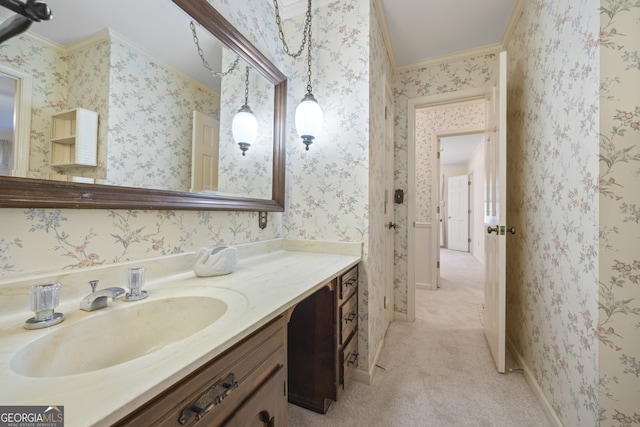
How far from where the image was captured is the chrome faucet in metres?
0.69

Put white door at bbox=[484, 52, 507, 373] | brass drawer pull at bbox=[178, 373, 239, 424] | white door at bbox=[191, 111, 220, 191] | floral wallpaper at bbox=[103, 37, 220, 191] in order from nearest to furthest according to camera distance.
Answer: brass drawer pull at bbox=[178, 373, 239, 424]
floral wallpaper at bbox=[103, 37, 220, 191]
white door at bbox=[191, 111, 220, 191]
white door at bbox=[484, 52, 507, 373]

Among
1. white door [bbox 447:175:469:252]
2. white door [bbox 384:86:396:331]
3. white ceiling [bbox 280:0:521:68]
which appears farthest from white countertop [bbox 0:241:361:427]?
white door [bbox 447:175:469:252]

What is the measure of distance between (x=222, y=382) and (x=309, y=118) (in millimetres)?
1350

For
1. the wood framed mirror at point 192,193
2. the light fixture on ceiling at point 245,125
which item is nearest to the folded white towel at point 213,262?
the wood framed mirror at point 192,193

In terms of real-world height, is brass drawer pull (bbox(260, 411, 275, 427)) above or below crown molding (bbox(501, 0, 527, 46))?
below

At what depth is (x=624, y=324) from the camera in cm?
94

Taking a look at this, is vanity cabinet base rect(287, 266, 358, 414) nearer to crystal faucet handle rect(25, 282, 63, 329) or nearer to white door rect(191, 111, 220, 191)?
white door rect(191, 111, 220, 191)

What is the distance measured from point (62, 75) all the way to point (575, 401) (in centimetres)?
222

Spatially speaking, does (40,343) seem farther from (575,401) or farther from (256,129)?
(575,401)

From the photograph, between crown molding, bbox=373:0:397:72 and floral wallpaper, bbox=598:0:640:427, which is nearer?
floral wallpaper, bbox=598:0:640:427

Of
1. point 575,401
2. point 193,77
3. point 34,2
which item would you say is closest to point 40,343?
point 34,2

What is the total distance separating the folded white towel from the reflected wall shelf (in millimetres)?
472

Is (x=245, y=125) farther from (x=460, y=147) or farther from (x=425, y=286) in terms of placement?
(x=460, y=147)

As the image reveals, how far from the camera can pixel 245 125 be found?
1.45 meters
